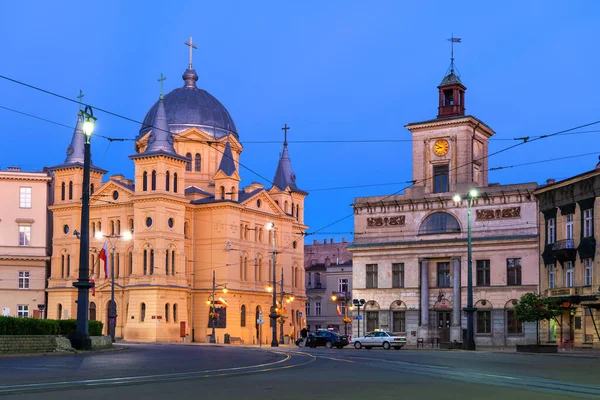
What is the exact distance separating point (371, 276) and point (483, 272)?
9017 millimetres

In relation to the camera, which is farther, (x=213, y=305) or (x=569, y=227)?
(x=213, y=305)

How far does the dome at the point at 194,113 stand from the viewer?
9788cm

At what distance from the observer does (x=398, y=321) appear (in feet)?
217

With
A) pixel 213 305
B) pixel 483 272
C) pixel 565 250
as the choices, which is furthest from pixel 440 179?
pixel 213 305

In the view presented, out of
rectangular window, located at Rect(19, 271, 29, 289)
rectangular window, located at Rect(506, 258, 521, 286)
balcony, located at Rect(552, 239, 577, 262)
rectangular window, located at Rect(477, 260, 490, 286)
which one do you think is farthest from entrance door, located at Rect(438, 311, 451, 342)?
rectangular window, located at Rect(19, 271, 29, 289)

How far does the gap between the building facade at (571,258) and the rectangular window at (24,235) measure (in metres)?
56.4

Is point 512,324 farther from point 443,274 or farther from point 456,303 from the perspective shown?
point 443,274

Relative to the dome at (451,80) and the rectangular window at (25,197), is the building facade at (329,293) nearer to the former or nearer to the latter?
the rectangular window at (25,197)

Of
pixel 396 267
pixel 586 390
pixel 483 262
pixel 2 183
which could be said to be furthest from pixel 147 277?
pixel 586 390

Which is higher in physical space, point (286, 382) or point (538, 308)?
point (538, 308)

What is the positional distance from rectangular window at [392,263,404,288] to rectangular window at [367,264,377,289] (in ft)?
5.11

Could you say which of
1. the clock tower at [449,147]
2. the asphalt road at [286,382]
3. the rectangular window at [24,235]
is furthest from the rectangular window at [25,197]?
the asphalt road at [286,382]

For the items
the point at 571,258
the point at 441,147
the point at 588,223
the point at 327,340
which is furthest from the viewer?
the point at 441,147

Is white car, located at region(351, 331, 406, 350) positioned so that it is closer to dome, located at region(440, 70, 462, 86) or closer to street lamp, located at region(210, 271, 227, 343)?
dome, located at region(440, 70, 462, 86)
